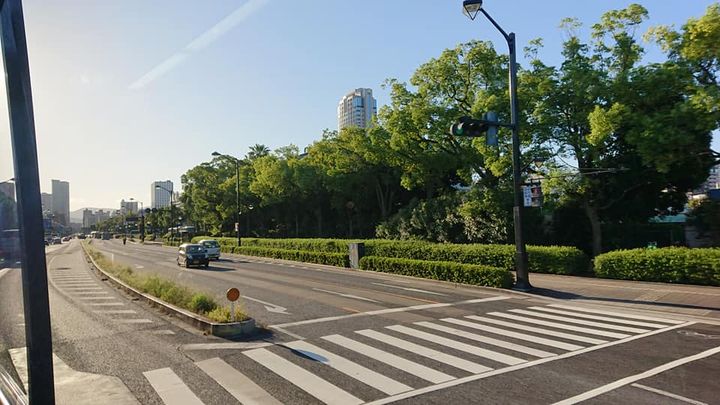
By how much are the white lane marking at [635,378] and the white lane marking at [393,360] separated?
5.70ft

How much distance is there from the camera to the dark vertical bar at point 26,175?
3600 mm

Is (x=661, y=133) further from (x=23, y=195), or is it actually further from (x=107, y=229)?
(x=107, y=229)

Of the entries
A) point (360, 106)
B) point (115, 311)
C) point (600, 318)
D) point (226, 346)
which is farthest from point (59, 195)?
point (360, 106)

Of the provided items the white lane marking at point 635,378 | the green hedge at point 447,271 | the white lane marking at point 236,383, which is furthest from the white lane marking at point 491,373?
the green hedge at point 447,271

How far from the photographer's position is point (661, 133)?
18.2 m

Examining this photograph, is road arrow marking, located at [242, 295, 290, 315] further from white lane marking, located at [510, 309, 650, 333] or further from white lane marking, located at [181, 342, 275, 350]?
white lane marking, located at [510, 309, 650, 333]

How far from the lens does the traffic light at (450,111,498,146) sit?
1569 cm

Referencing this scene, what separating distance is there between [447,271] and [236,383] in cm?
1465

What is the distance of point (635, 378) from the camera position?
23.1ft

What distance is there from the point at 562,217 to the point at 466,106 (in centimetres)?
873

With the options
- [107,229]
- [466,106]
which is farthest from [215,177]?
[107,229]

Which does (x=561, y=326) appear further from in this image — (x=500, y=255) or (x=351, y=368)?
(x=500, y=255)

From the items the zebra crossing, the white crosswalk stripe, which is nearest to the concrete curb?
the zebra crossing

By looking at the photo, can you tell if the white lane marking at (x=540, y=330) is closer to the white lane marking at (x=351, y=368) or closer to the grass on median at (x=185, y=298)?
the white lane marking at (x=351, y=368)
